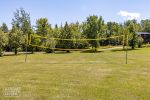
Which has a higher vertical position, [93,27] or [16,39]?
[93,27]

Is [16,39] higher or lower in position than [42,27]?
lower

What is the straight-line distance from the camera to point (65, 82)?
14.2 m

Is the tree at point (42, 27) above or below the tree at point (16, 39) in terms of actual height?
above

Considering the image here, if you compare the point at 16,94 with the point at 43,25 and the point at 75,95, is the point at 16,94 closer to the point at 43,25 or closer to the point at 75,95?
the point at 75,95

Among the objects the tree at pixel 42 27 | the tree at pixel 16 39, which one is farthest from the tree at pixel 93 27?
the tree at pixel 16 39

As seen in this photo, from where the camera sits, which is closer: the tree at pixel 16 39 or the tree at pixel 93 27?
the tree at pixel 16 39

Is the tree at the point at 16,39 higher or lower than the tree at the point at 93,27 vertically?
lower

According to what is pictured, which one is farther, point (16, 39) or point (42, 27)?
point (42, 27)

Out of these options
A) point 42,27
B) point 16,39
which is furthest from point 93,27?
point 16,39

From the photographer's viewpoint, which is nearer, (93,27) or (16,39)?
(16,39)

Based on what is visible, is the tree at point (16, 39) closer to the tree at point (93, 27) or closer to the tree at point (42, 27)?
the tree at point (42, 27)

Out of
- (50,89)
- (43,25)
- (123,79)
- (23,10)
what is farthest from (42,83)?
(23,10)

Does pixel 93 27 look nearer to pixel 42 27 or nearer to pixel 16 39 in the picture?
pixel 42 27

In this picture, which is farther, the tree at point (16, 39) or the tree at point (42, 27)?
the tree at point (42, 27)
